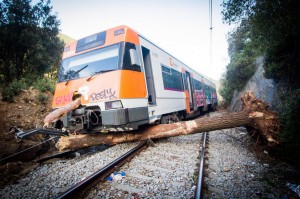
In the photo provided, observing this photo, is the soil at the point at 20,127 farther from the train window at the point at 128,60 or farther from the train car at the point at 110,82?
the train window at the point at 128,60

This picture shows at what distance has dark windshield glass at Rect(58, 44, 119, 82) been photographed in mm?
4699

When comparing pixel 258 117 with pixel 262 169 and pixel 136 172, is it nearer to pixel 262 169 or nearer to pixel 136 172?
pixel 262 169

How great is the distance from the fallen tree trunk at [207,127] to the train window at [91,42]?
2.66m

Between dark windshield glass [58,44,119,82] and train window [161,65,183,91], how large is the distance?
252cm

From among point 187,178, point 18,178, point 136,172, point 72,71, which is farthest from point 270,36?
point 18,178

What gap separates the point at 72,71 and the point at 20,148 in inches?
120

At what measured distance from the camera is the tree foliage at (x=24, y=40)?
12945 mm

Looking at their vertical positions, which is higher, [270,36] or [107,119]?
[270,36]

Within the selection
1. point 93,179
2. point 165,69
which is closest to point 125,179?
point 93,179

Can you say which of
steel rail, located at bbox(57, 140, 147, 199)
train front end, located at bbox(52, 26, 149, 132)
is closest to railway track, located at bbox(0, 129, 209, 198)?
steel rail, located at bbox(57, 140, 147, 199)

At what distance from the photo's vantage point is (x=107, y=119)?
4180 millimetres

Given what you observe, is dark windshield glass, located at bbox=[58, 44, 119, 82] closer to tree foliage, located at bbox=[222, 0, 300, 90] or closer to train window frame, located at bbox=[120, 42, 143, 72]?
train window frame, located at bbox=[120, 42, 143, 72]

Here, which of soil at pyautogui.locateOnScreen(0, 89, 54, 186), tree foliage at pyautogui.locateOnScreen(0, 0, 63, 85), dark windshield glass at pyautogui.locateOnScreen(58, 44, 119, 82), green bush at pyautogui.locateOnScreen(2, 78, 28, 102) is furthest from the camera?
tree foliage at pyautogui.locateOnScreen(0, 0, 63, 85)

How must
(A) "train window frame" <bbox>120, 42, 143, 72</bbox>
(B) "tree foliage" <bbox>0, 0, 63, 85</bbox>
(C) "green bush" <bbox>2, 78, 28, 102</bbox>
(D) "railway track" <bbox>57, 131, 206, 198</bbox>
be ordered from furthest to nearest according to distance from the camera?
(B) "tree foliage" <bbox>0, 0, 63, 85</bbox>, (C) "green bush" <bbox>2, 78, 28, 102</bbox>, (A) "train window frame" <bbox>120, 42, 143, 72</bbox>, (D) "railway track" <bbox>57, 131, 206, 198</bbox>
